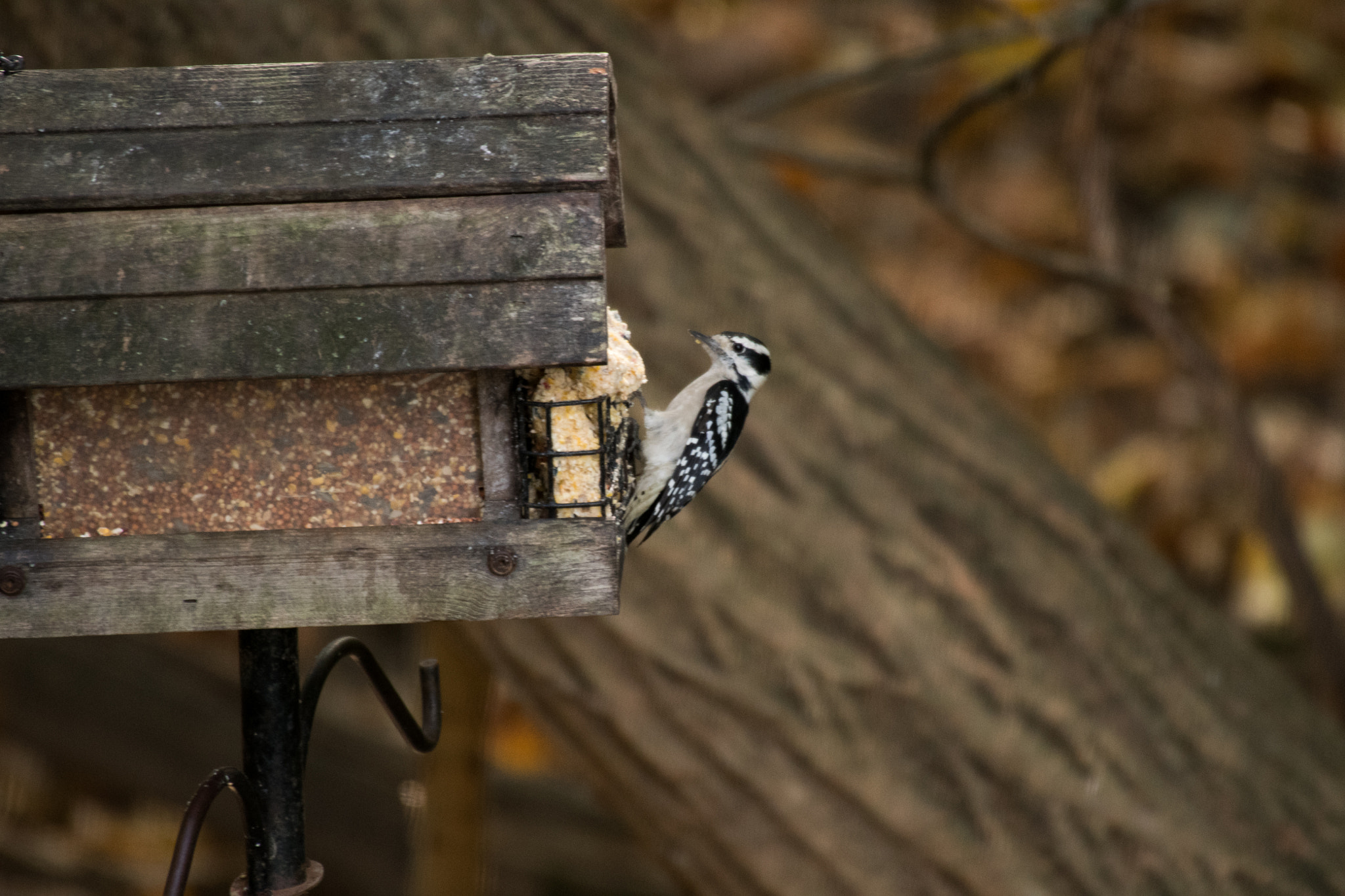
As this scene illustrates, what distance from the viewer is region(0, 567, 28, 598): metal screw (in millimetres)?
1476

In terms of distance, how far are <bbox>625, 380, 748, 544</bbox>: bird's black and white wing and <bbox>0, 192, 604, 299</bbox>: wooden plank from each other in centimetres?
82

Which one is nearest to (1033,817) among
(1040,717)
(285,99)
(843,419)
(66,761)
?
(1040,717)

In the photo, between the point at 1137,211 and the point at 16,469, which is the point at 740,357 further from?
the point at 1137,211

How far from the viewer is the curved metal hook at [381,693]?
170cm

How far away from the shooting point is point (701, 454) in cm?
222

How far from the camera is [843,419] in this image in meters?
2.88

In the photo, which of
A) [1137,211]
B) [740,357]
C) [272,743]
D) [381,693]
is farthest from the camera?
[1137,211]

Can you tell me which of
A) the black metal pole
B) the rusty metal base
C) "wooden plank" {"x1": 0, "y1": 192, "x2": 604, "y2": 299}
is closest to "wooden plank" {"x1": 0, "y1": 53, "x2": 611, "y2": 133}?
"wooden plank" {"x1": 0, "y1": 192, "x2": 604, "y2": 299}

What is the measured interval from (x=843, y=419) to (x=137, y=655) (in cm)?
309

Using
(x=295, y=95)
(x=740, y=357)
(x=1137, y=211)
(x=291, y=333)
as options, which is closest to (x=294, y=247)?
(x=291, y=333)

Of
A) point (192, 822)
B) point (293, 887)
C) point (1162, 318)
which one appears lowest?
point (293, 887)

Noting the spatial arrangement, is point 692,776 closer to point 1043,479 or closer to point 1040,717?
point 1040,717

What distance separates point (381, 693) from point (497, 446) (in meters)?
0.50

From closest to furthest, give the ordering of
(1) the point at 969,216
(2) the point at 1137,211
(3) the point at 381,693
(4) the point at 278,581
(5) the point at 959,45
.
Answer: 1. (4) the point at 278,581
2. (3) the point at 381,693
3. (5) the point at 959,45
4. (1) the point at 969,216
5. (2) the point at 1137,211
